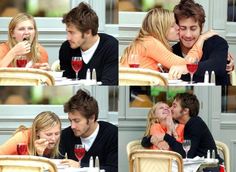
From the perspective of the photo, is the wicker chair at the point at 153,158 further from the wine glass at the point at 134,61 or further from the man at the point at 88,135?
the wine glass at the point at 134,61

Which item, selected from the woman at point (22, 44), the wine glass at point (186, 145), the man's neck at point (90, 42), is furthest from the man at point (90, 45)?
the wine glass at point (186, 145)

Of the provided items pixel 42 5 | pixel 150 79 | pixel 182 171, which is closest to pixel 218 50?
pixel 150 79

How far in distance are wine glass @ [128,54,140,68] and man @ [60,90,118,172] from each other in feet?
0.81

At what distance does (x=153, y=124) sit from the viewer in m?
3.91

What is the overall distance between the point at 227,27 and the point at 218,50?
116 millimetres

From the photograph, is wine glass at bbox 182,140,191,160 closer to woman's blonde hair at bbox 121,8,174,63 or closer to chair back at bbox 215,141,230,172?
chair back at bbox 215,141,230,172

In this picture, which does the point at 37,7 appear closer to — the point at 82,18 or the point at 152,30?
the point at 82,18

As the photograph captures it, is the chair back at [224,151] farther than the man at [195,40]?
Yes

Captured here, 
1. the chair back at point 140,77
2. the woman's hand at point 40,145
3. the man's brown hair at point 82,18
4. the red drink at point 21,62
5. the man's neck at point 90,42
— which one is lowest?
the woman's hand at point 40,145

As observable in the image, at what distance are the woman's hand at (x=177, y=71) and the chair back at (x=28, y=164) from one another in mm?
698

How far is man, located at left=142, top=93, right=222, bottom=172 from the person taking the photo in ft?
12.8

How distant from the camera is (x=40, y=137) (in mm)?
3938

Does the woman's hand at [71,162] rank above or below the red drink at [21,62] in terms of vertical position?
below

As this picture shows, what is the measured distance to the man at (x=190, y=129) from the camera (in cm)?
391
